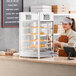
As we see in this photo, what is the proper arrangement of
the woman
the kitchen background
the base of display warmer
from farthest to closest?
the kitchen background
the woman
the base of display warmer

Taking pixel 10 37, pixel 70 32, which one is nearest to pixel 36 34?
pixel 70 32

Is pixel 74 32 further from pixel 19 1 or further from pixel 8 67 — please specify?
pixel 8 67

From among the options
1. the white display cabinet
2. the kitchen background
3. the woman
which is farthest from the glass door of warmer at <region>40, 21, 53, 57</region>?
the kitchen background

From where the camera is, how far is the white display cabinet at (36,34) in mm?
3574

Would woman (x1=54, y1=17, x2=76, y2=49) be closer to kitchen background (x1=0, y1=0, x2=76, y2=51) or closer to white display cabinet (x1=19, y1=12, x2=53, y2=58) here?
white display cabinet (x1=19, y1=12, x2=53, y2=58)

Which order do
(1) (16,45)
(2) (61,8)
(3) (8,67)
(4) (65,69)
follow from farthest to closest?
1. (2) (61,8)
2. (1) (16,45)
3. (3) (8,67)
4. (4) (65,69)

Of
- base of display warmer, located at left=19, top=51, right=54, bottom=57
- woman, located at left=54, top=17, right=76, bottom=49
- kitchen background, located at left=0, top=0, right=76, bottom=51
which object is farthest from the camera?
kitchen background, located at left=0, top=0, right=76, bottom=51

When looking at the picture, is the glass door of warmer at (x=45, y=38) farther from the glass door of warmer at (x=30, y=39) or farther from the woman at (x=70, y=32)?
the woman at (x=70, y=32)

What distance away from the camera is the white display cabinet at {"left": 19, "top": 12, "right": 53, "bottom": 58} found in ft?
11.7

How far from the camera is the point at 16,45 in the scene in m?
5.11

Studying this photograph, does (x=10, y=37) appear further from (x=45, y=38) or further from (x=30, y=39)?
(x=45, y=38)

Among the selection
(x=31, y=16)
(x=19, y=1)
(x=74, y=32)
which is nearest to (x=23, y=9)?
(x=19, y=1)

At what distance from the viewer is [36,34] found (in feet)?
11.8

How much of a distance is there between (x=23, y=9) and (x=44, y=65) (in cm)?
217
